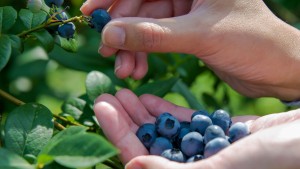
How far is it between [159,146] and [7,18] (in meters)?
0.47

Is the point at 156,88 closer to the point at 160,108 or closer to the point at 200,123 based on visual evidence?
the point at 160,108

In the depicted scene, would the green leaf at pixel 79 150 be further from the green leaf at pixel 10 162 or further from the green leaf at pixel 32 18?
the green leaf at pixel 32 18

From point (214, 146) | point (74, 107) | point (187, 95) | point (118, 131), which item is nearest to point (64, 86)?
point (187, 95)

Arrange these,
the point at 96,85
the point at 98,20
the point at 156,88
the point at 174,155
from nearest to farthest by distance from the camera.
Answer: the point at 174,155
the point at 98,20
the point at 96,85
the point at 156,88

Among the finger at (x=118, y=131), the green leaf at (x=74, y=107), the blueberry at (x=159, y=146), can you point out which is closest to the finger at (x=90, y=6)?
the green leaf at (x=74, y=107)

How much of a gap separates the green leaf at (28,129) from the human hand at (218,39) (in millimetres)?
361

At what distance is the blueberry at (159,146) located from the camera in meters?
1.37

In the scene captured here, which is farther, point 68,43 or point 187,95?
point 187,95

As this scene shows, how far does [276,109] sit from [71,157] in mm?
2195

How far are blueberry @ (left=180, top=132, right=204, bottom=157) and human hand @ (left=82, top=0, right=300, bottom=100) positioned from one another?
295mm

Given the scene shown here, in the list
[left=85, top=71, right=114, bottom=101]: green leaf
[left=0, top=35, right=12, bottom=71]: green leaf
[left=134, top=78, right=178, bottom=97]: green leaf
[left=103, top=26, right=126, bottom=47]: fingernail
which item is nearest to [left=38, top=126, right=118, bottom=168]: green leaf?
[left=0, top=35, right=12, bottom=71]: green leaf

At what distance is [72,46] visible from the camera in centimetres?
149

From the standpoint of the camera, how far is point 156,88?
5.77ft

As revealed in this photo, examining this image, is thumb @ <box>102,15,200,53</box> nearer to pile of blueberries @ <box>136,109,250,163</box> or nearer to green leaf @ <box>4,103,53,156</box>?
pile of blueberries @ <box>136,109,250,163</box>
